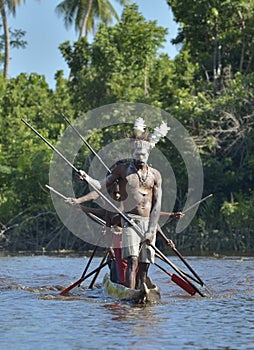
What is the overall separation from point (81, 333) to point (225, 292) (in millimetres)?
5325

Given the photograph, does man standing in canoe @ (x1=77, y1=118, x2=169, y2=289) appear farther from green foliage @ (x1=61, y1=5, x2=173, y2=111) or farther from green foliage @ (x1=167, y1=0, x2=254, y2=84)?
green foliage @ (x1=61, y1=5, x2=173, y2=111)

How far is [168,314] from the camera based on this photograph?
474 inches

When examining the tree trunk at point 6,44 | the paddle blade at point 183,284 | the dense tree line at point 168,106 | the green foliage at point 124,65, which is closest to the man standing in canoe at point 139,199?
the paddle blade at point 183,284

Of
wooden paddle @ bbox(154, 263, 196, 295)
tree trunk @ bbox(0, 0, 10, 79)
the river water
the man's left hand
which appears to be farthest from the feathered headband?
tree trunk @ bbox(0, 0, 10, 79)

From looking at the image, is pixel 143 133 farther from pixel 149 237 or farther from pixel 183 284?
pixel 183 284

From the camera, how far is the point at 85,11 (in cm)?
4278

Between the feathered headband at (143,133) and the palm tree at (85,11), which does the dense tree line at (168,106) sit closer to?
the palm tree at (85,11)

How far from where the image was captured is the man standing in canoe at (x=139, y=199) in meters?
12.6

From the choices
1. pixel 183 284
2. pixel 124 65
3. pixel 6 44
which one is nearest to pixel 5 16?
pixel 6 44

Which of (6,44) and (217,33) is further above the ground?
(6,44)

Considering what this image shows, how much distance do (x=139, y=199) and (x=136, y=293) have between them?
1.27 metres

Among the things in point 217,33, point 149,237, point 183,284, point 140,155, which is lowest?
point 183,284

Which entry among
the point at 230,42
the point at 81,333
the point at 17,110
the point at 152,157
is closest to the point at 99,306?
the point at 81,333

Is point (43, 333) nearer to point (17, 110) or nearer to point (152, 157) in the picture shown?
point (152, 157)
